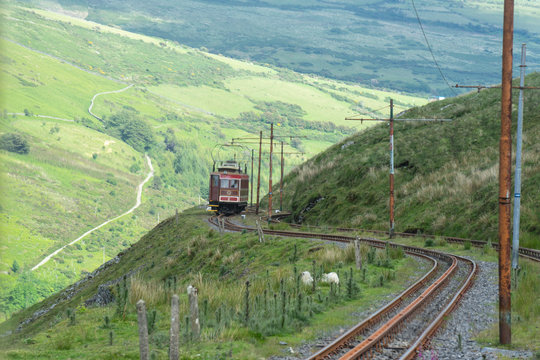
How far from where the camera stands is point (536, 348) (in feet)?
33.6

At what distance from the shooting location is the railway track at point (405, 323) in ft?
32.3

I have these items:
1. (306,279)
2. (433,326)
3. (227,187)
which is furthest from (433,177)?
(433,326)

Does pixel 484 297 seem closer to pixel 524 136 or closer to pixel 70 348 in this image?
pixel 70 348

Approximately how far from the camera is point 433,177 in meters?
41.2

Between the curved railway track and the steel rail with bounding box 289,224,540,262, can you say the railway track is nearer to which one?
the curved railway track

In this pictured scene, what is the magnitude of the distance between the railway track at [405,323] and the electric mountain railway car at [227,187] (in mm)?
37108

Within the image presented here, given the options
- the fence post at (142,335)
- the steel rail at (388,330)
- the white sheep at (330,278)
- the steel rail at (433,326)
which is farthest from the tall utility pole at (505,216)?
the white sheep at (330,278)

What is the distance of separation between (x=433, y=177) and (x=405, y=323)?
3044cm

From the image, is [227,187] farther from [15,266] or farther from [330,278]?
[15,266]

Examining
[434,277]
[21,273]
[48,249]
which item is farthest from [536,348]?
[48,249]

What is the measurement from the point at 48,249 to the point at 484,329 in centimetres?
15895

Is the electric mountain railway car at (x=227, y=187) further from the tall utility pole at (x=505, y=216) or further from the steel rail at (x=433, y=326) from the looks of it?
the tall utility pole at (x=505, y=216)

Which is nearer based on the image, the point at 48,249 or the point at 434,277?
the point at 434,277

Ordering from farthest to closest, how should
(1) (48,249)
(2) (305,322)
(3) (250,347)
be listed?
1. (1) (48,249)
2. (2) (305,322)
3. (3) (250,347)
